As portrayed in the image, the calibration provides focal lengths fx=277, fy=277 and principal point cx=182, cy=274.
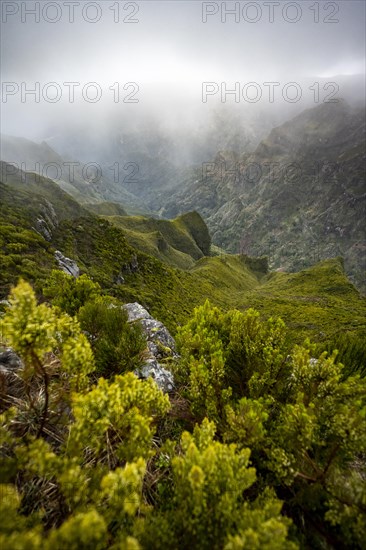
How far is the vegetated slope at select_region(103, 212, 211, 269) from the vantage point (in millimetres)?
77300

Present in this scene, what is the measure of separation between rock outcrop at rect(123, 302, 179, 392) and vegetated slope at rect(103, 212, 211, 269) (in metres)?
59.5

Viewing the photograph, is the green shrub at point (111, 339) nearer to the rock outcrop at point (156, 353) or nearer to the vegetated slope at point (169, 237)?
the rock outcrop at point (156, 353)

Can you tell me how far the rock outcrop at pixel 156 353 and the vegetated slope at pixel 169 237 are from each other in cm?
5954

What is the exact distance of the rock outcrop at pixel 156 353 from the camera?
6.46 meters

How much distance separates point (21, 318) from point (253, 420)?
3.05 metres

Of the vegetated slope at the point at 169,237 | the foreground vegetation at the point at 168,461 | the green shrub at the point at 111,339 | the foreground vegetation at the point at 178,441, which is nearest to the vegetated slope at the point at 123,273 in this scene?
the green shrub at the point at 111,339

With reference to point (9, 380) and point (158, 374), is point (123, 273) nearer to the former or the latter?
point (158, 374)

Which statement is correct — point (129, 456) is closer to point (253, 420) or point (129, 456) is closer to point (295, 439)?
point (253, 420)

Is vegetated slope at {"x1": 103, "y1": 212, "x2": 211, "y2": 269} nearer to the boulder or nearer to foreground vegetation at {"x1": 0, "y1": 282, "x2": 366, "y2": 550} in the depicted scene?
the boulder

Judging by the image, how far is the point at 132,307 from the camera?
12.3 metres

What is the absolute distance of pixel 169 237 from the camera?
10900cm

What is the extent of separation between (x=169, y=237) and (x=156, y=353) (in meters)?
102

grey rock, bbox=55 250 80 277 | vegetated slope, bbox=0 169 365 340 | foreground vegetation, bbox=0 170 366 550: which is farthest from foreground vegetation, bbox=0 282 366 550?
grey rock, bbox=55 250 80 277

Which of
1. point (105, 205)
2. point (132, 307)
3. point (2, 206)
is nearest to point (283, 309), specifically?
point (132, 307)
